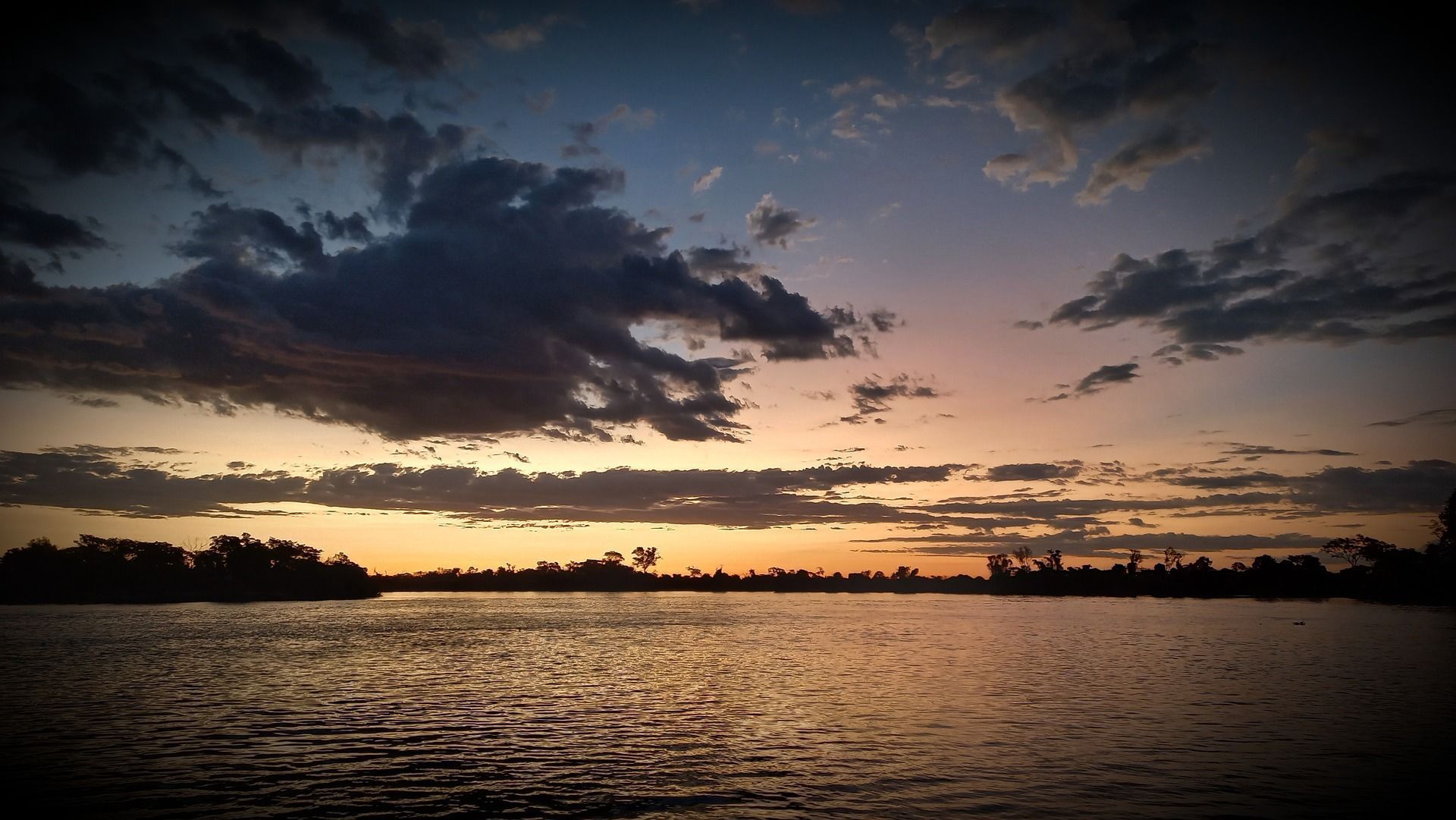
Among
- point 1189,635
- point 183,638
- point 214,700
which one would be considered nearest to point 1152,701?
point 214,700

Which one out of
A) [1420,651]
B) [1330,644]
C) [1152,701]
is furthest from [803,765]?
[1330,644]

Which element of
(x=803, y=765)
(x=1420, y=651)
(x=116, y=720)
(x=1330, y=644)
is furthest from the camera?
(x=1330, y=644)

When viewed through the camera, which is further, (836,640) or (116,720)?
(836,640)

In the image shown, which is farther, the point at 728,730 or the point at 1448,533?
the point at 1448,533

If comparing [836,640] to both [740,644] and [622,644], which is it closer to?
[740,644]

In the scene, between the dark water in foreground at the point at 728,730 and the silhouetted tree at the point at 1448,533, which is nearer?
the dark water in foreground at the point at 728,730

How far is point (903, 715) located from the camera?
4628cm

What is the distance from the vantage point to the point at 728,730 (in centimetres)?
4166

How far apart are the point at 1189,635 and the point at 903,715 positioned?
299 ft

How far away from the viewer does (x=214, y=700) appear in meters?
51.2

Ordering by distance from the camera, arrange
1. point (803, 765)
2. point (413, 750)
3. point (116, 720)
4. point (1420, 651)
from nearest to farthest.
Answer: point (803, 765) < point (413, 750) < point (116, 720) < point (1420, 651)

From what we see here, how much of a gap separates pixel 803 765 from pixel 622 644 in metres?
72.6

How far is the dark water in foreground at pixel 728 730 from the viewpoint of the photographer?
28.6 meters

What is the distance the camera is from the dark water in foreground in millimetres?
28594
